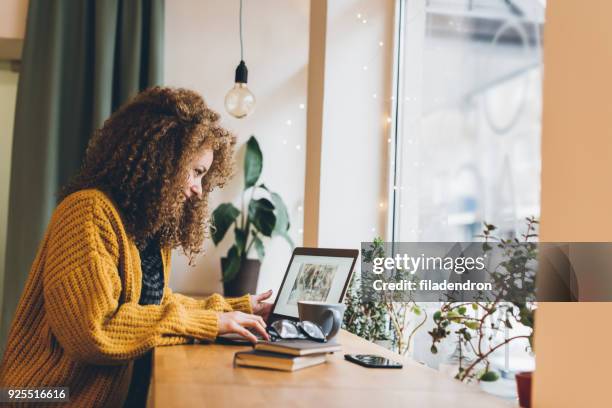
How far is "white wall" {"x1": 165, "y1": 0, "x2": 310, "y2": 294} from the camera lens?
3066 mm

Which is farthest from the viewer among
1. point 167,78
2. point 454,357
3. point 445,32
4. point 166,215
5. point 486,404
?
point 167,78

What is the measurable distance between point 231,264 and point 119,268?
1.47m

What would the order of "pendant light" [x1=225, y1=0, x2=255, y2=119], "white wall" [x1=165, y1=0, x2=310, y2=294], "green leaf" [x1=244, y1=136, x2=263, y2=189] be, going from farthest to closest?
"white wall" [x1=165, y1=0, x2=310, y2=294]
"green leaf" [x1=244, y1=136, x2=263, y2=189]
"pendant light" [x1=225, y1=0, x2=255, y2=119]

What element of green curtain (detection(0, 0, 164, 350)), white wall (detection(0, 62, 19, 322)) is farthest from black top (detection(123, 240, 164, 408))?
white wall (detection(0, 62, 19, 322))

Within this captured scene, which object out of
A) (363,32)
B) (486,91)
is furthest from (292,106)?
(486,91)

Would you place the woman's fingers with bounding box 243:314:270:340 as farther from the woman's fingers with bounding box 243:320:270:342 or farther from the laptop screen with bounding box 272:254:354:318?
the laptop screen with bounding box 272:254:354:318

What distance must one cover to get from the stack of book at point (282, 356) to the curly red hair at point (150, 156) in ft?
1.42

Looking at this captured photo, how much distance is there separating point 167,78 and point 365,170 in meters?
1.18

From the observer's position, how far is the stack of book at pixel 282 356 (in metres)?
1.13

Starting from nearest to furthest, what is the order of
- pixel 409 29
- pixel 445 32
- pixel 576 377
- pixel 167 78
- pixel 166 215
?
pixel 576 377 → pixel 166 215 → pixel 445 32 → pixel 409 29 → pixel 167 78

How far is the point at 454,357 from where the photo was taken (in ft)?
5.52

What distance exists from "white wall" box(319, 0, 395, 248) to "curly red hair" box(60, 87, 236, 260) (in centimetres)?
86

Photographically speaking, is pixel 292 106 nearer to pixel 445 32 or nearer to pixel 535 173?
pixel 445 32

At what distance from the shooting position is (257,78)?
315 centimetres
